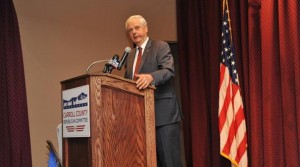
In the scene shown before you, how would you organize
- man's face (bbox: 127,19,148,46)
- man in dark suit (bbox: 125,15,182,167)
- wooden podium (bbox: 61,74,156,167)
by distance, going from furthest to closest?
man's face (bbox: 127,19,148,46), man in dark suit (bbox: 125,15,182,167), wooden podium (bbox: 61,74,156,167)

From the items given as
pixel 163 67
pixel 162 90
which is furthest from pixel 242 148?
pixel 163 67

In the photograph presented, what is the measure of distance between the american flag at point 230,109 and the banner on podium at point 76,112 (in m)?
1.51

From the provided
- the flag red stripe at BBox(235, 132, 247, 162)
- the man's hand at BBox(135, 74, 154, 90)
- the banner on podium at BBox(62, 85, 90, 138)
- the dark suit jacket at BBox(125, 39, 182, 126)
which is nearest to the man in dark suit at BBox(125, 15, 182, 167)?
the dark suit jacket at BBox(125, 39, 182, 126)

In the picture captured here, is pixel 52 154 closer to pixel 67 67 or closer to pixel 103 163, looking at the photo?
pixel 67 67

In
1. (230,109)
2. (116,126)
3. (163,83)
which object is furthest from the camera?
(230,109)

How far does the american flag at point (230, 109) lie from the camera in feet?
11.1

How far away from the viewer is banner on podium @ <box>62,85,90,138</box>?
230 centimetres

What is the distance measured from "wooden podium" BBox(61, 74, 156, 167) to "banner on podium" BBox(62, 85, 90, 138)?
0.03 m

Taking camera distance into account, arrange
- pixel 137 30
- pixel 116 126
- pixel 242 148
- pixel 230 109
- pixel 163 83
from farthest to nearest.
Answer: pixel 230 109
pixel 242 148
pixel 137 30
pixel 163 83
pixel 116 126

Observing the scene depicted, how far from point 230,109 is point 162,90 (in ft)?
3.17

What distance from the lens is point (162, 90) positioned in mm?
2736

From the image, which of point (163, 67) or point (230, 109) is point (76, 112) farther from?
point (230, 109)

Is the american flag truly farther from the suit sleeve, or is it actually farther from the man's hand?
the man's hand

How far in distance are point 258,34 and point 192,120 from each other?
1193 mm
